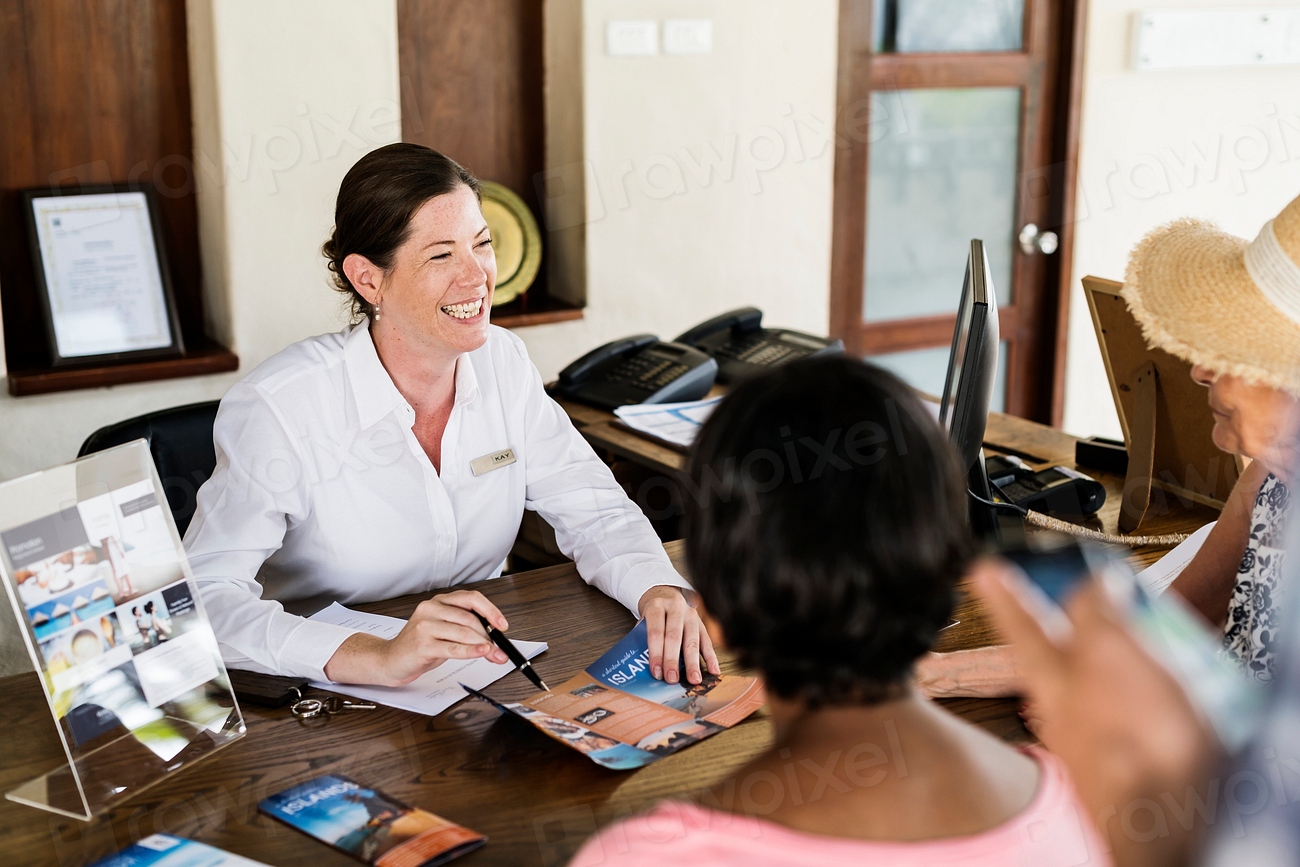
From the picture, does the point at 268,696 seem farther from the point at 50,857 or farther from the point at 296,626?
the point at 50,857

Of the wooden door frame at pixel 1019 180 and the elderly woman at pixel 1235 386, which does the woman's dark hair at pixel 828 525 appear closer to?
the elderly woman at pixel 1235 386

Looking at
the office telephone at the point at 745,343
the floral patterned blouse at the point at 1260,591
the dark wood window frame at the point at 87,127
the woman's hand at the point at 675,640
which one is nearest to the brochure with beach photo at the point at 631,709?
the woman's hand at the point at 675,640

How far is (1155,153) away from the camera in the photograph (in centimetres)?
431

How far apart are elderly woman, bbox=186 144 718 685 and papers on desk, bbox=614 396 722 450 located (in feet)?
1.39

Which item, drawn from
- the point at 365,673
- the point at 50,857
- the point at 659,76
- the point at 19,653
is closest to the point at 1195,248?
the point at 365,673

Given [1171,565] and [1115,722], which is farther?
[1171,565]

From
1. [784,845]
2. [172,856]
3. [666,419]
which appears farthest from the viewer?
[666,419]

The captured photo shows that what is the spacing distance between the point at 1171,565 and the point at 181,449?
5.05ft

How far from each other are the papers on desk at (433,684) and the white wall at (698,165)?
6.37ft

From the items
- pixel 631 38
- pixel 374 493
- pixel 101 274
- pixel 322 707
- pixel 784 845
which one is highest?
pixel 631 38

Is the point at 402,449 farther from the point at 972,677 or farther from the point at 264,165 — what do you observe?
the point at 264,165

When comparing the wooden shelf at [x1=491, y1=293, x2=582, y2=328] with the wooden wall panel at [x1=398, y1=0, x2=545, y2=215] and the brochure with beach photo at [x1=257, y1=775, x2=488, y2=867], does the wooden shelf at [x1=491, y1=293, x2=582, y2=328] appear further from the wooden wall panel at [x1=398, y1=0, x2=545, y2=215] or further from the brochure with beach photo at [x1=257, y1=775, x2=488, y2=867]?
the brochure with beach photo at [x1=257, y1=775, x2=488, y2=867]

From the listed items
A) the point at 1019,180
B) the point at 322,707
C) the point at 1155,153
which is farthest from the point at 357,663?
the point at 1155,153

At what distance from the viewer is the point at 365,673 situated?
4.66 feet
